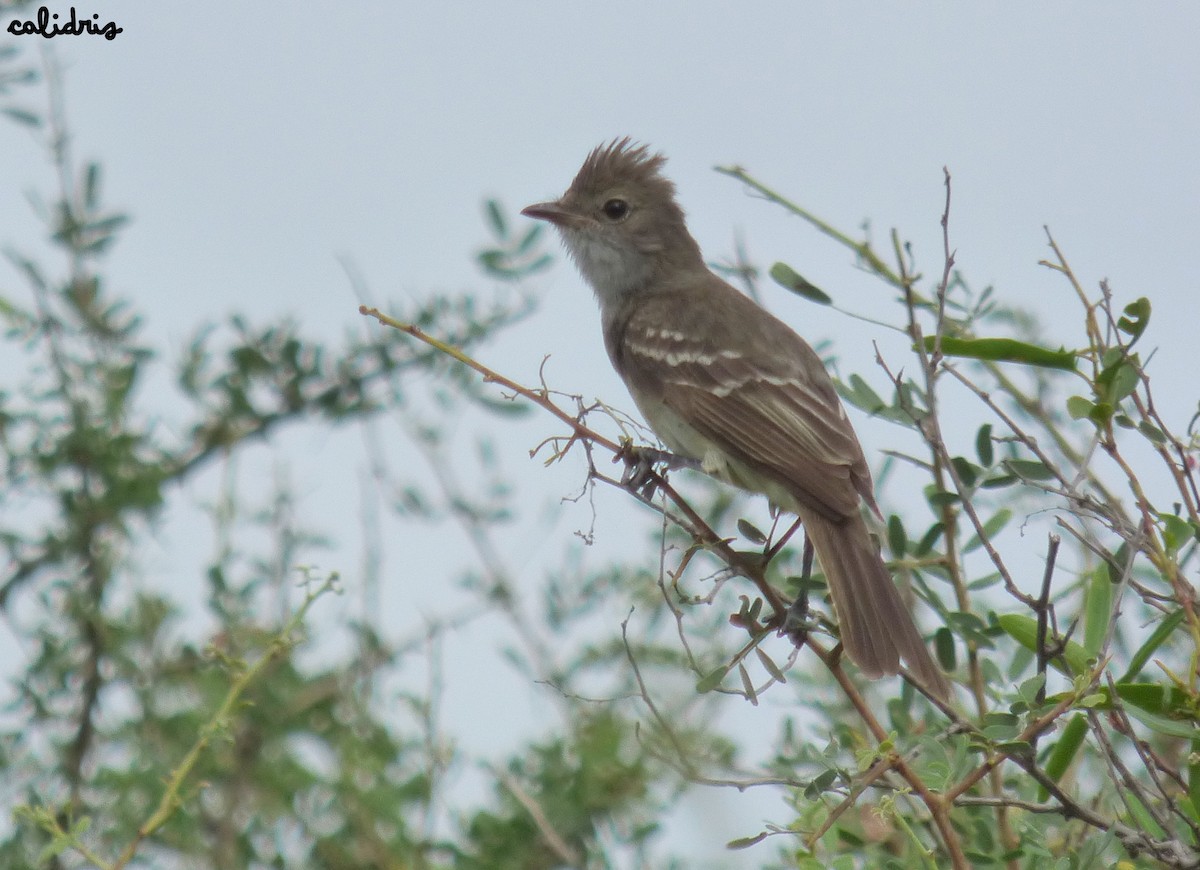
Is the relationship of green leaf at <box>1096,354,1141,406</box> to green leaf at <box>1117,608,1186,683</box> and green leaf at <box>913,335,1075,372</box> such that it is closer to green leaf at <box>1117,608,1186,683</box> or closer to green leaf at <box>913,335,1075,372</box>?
green leaf at <box>913,335,1075,372</box>

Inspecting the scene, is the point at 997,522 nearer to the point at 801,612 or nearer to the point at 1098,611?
the point at 801,612

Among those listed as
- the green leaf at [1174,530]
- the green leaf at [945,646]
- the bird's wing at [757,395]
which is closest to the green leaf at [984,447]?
the green leaf at [945,646]

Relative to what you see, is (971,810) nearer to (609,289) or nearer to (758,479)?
(758,479)

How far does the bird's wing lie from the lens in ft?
15.7

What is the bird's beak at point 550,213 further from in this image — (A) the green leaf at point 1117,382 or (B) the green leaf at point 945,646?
(A) the green leaf at point 1117,382

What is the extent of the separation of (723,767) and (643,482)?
0.81 meters

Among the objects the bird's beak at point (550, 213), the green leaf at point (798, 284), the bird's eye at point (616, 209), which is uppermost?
the bird's eye at point (616, 209)

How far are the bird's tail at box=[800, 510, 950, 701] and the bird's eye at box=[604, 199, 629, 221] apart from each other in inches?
90.9

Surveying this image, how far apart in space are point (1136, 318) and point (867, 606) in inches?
52.0

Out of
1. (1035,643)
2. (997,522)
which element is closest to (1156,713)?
(1035,643)

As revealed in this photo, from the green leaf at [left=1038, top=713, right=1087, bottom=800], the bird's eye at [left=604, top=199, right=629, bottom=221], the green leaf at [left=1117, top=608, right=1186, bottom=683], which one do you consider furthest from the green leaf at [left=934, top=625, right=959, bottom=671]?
the bird's eye at [left=604, top=199, right=629, bottom=221]

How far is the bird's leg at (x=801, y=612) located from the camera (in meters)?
2.98

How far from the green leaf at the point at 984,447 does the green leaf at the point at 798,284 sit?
41cm

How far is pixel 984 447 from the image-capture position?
3.26 meters
